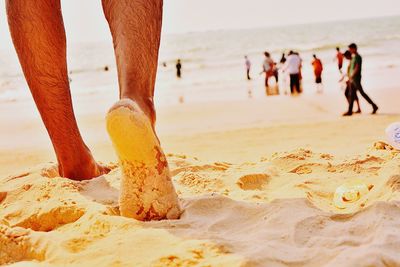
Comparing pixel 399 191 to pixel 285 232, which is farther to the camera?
pixel 399 191

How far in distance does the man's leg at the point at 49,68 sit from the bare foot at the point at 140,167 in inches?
29.9

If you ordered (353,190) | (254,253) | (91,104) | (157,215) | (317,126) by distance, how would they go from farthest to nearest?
(91,104), (317,126), (353,190), (157,215), (254,253)

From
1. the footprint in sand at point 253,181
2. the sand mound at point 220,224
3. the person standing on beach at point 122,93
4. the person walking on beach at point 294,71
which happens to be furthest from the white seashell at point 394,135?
the person walking on beach at point 294,71

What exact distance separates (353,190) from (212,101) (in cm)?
1002

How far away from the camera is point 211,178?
2.50 metres

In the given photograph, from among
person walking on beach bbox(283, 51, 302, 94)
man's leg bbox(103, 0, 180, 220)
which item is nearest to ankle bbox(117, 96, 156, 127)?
man's leg bbox(103, 0, 180, 220)

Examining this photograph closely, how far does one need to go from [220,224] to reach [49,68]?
1092 mm

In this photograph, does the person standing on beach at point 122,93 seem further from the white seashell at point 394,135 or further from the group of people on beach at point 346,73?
the group of people on beach at point 346,73

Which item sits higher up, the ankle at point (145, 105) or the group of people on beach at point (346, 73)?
the ankle at point (145, 105)

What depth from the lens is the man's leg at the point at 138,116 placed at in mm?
1601

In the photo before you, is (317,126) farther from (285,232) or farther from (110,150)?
(285,232)

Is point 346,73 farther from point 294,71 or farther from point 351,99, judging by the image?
point 294,71

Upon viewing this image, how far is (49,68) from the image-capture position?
7.68 feet

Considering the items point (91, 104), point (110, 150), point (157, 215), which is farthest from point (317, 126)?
point (91, 104)
